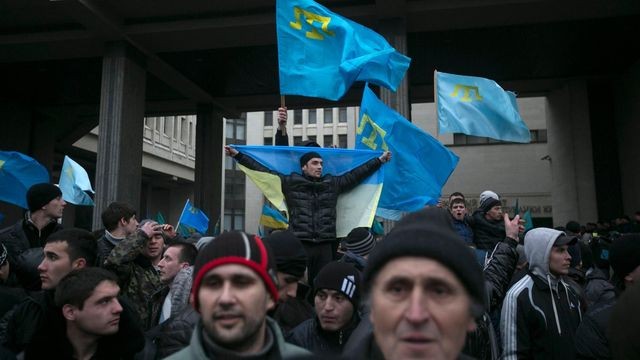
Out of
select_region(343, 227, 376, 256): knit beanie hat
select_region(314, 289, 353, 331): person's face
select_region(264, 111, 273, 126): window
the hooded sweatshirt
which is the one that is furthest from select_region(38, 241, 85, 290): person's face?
select_region(264, 111, 273, 126): window

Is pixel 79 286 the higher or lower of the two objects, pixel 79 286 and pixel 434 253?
the lower

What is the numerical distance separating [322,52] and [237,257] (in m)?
5.06

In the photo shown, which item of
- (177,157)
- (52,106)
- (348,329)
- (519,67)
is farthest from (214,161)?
(348,329)

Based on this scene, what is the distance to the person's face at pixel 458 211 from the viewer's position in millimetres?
7102

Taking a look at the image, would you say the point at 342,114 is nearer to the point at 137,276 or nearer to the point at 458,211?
the point at 458,211

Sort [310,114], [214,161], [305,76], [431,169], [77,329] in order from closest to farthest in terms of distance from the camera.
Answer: [77,329] < [305,76] < [431,169] < [214,161] < [310,114]

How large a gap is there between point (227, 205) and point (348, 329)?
55060 millimetres

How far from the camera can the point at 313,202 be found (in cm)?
641

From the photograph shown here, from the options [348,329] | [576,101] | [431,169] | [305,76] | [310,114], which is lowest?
[348,329]

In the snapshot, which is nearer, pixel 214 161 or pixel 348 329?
pixel 348 329

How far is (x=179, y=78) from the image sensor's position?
812 inches

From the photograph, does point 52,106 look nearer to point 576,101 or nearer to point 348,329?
point 576,101

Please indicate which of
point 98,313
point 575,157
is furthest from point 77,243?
point 575,157

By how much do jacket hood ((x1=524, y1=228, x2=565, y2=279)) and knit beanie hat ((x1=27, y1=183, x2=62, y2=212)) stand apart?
15.7 ft
